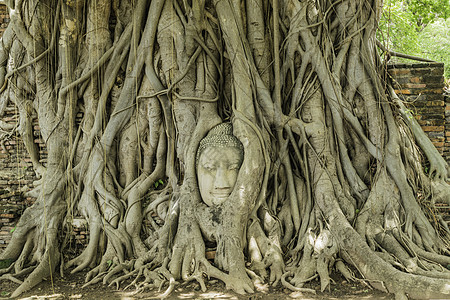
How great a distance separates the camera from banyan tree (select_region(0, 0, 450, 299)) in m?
3.85

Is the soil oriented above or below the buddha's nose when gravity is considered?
below

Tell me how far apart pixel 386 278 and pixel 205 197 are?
1781 millimetres

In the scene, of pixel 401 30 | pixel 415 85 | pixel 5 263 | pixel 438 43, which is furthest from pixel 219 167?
pixel 438 43

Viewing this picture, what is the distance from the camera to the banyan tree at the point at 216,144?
385cm

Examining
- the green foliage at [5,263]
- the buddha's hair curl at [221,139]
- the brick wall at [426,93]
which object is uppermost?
the brick wall at [426,93]

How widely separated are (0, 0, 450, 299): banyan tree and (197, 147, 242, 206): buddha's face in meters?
0.01

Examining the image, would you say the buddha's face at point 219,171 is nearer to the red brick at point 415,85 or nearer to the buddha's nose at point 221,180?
the buddha's nose at point 221,180

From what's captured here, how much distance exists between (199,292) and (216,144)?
1.39m

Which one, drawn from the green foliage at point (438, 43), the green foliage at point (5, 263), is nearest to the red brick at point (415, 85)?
the green foliage at point (5, 263)

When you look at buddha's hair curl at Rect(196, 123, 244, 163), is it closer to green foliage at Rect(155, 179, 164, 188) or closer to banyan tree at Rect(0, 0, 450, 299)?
banyan tree at Rect(0, 0, 450, 299)

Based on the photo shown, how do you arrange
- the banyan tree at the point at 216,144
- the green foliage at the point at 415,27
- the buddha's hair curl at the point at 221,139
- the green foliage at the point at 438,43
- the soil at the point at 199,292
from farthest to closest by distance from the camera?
the green foliage at the point at 438,43, the green foliage at the point at 415,27, the buddha's hair curl at the point at 221,139, the banyan tree at the point at 216,144, the soil at the point at 199,292

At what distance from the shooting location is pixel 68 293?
3.62 m

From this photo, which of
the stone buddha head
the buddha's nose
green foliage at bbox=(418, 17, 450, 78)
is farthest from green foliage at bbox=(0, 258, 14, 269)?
green foliage at bbox=(418, 17, 450, 78)

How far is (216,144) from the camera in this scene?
3.99 m
